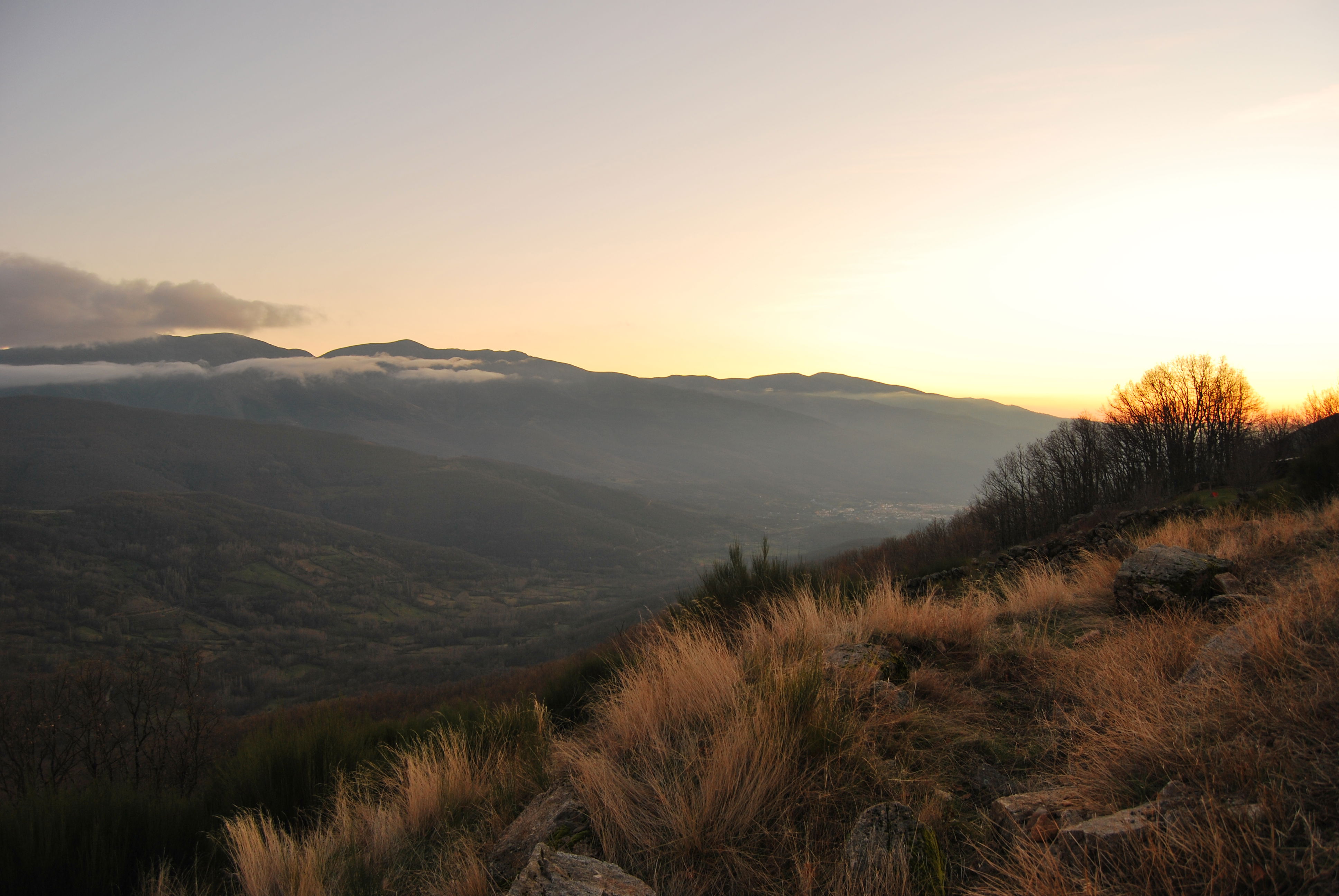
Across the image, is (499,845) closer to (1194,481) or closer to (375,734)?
(375,734)

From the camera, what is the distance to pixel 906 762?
4070mm

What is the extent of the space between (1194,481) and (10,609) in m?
176

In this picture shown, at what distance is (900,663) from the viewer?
558 centimetres

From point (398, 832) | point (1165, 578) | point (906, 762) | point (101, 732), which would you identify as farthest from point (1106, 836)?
point (101, 732)

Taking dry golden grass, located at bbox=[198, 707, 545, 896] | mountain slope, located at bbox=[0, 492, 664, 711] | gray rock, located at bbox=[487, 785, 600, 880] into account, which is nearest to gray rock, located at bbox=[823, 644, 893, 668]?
gray rock, located at bbox=[487, 785, 600, 880]

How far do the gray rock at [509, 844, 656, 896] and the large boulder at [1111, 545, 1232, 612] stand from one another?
5.98m

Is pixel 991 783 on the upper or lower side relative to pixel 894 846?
lower

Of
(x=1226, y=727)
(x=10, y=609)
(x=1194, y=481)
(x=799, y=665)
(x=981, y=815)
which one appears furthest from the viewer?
(x=10, y=609)

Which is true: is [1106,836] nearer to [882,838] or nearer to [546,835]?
[882,838]

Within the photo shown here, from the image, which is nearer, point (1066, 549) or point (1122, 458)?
point (1066, 549)

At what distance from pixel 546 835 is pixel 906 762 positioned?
7.80 ft

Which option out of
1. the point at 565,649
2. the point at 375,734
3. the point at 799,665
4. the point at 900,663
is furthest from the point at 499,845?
the point at 565,649

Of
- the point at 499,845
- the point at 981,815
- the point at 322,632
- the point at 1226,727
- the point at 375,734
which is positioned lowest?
the point at 322,632

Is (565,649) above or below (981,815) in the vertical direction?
below
